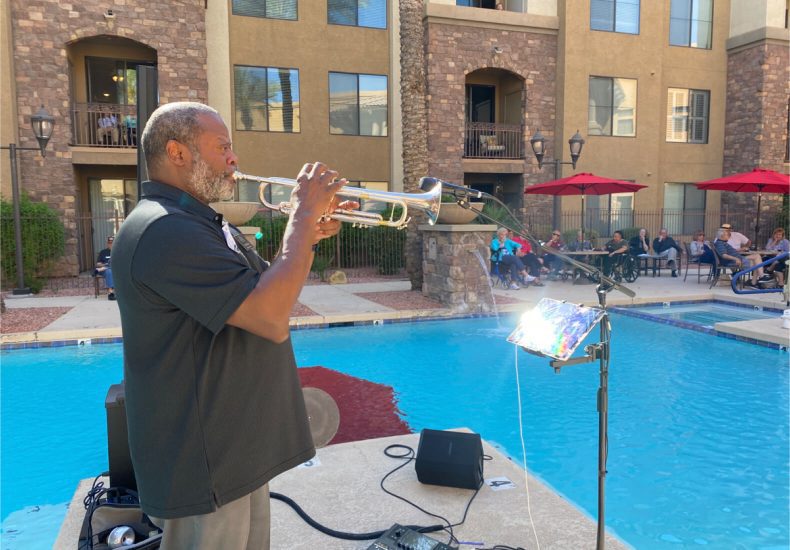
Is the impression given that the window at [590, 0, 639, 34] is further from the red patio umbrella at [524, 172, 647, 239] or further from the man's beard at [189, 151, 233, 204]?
the man's beard at [189, 151, 233, 204]

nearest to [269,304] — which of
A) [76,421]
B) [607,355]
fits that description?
[607,355]

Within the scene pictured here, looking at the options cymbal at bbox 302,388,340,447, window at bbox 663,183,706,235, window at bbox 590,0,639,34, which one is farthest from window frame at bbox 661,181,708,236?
cymbal at bbox 302,388,340,447

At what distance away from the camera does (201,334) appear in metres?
1.76

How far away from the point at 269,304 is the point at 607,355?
164 centimetres

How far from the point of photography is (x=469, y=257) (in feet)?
35.0

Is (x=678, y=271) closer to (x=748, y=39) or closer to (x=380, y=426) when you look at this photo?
(x=748, y=39)

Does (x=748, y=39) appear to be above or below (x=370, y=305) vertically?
above

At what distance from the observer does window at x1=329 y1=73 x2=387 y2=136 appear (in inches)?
723

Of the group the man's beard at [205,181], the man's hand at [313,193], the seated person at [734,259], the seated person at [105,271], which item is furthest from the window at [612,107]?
the man's beard at [205,181]

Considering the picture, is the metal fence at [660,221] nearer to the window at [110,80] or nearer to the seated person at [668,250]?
the seated person at [668,250]

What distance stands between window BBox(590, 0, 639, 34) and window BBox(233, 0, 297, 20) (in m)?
9.60

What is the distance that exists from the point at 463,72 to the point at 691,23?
888 centimetres

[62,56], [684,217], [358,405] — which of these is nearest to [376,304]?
[358,405]

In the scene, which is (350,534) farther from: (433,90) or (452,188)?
(433,90)
